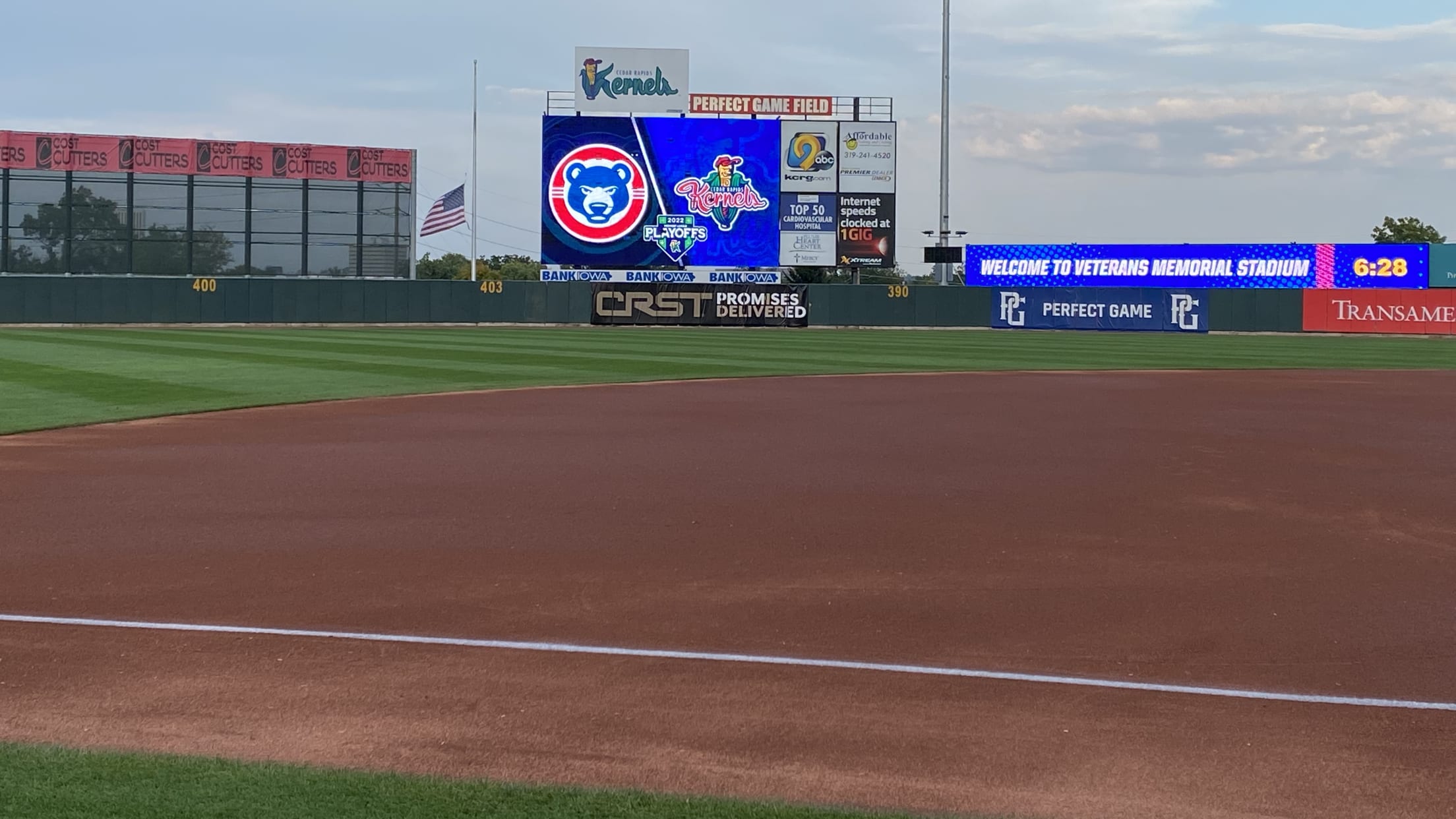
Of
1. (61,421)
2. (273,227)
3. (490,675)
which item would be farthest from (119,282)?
(490,675)

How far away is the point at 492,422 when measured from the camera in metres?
15.5

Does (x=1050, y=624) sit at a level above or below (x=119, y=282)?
below

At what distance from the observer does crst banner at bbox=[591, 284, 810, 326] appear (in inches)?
2115

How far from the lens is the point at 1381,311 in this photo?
51625 mm

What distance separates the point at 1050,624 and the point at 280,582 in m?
3.94

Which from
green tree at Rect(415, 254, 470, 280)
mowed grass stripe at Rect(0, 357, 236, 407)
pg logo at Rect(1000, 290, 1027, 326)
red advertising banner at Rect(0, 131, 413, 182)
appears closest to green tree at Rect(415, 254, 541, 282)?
green tree at Rect(415, 254, 470, 280)

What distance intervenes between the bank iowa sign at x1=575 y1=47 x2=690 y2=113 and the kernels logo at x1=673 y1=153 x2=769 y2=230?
3.55 meters

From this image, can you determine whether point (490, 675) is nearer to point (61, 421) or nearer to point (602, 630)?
point (602, 630)

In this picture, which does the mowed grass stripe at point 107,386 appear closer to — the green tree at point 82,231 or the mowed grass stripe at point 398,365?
the mowed grass stripe at point 398,365

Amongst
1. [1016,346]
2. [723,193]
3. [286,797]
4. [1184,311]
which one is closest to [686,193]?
[723,193]

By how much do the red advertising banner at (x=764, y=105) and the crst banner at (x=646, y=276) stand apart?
6.87 meters

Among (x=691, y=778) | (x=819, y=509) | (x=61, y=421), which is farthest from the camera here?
(x=61, y=421)

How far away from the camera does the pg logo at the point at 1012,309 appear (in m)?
55.4

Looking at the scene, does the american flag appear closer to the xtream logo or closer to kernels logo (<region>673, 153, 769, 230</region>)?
kernels logo (<region>673, 153, 769, 230</region>)
